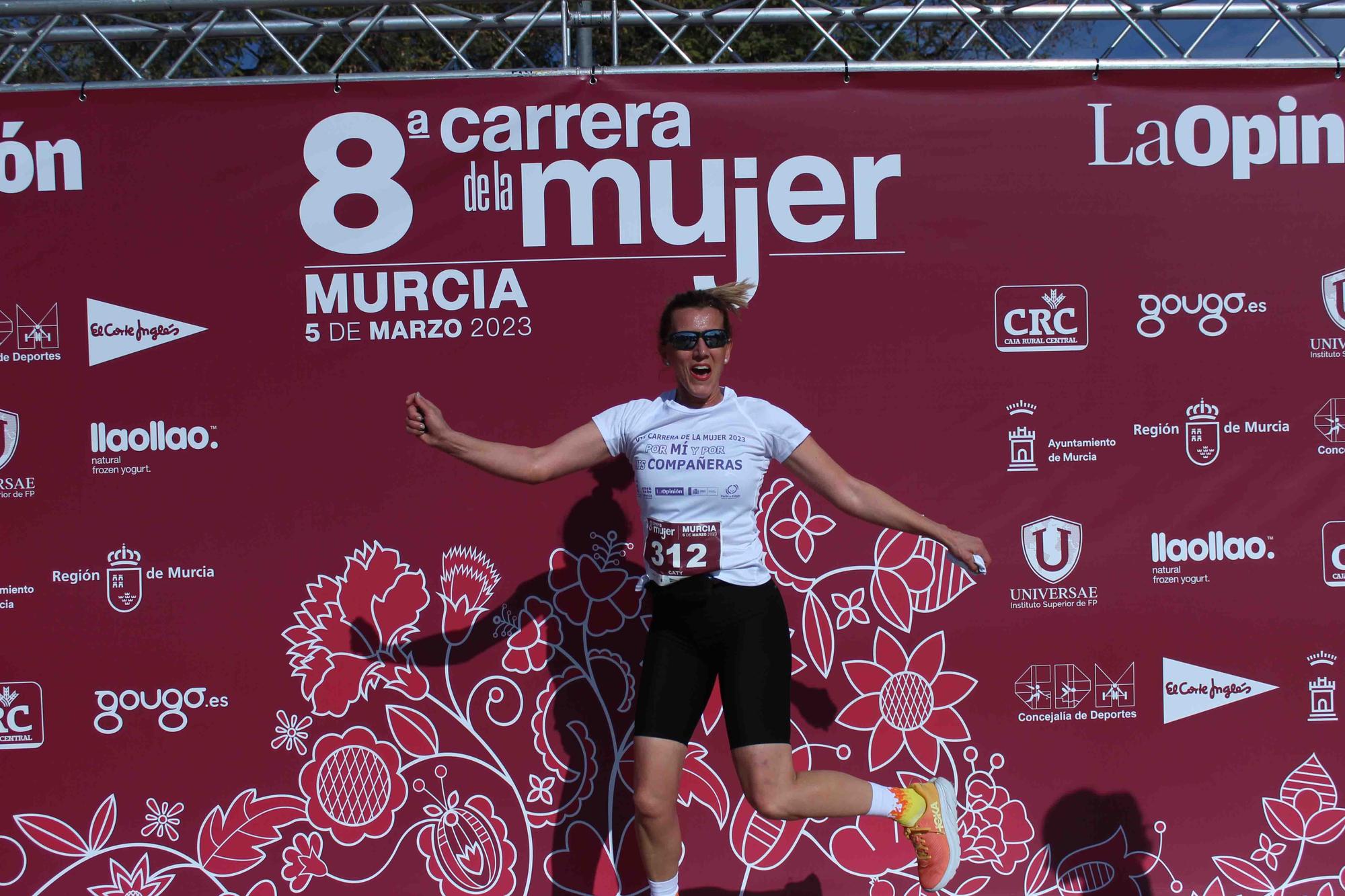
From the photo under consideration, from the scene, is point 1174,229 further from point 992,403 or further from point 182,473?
point 182,473

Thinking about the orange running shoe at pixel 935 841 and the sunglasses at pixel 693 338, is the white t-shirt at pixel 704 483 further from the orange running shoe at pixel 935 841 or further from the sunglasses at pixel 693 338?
the orange running shoe at pixel 935 841

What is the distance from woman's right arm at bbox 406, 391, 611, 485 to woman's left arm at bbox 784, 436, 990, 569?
0.60 m

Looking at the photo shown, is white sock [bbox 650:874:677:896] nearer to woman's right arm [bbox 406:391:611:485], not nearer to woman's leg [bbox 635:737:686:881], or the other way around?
woman's leg [bbox 635:737:686:881]

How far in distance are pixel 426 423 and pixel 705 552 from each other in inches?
33.7

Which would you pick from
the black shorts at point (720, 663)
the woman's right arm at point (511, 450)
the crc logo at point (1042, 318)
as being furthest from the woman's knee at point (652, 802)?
the crc logo at point (1042, 318)

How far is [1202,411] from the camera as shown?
3656 millimetres

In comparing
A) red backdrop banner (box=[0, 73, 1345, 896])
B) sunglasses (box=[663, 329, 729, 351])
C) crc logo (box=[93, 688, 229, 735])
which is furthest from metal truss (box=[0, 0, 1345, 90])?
Result: crc logo (box=[93, 688, 229, 735])

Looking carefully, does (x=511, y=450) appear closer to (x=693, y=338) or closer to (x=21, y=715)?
(x=693, y=338)

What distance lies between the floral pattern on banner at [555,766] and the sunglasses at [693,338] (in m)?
0.86

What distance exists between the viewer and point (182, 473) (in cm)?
363

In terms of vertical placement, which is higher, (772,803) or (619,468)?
(619,468)

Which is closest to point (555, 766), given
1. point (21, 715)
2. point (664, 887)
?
point (664, 887)

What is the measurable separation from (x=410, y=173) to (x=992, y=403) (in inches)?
86.4

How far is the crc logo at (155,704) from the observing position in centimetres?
363
